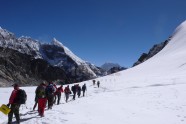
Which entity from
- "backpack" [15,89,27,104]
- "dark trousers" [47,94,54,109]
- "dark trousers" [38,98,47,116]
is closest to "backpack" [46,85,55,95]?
"dark trousers" [47,94,54,109]

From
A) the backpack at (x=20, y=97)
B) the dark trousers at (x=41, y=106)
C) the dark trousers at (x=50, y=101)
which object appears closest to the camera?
the backpack at (x=20, y=97)

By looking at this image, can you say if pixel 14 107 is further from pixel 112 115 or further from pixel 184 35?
pixel 184 35

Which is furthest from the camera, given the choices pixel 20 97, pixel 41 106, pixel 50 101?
pixel 50 101

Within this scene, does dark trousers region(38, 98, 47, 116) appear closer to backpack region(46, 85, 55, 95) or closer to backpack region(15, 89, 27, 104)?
backpack region(15, 89, 27, 104)

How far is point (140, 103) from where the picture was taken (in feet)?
76.3

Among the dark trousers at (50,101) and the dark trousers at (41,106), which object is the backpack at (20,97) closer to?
the dark trousers at (41,106)

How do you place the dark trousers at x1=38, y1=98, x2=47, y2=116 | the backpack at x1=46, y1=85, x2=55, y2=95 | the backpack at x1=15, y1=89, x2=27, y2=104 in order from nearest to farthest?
the backpack at x1=15, y1=89, x2=27, y2=104 < the dark trousers at x1=38, y1=98, x2=47, y2=116 < the backpack at x1=46, y1=85, x2=55, y2=95

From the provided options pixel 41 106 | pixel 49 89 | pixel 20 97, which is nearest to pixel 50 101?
pixel 49 89

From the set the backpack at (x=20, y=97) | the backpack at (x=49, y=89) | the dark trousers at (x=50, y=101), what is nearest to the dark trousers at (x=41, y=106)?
the backpack at (x=20, y=97)

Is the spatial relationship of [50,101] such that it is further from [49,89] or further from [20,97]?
[20,97]

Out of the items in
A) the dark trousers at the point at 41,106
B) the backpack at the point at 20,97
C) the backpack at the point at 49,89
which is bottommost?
the dark trousers at the point at 41,106

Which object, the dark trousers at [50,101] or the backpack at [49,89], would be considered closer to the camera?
the dark trousers at [50,101]

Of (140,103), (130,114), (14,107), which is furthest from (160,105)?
(14,107)

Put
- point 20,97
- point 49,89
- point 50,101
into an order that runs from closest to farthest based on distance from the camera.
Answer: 1. point 20,97
2. point 50,101
3. point 49,89
